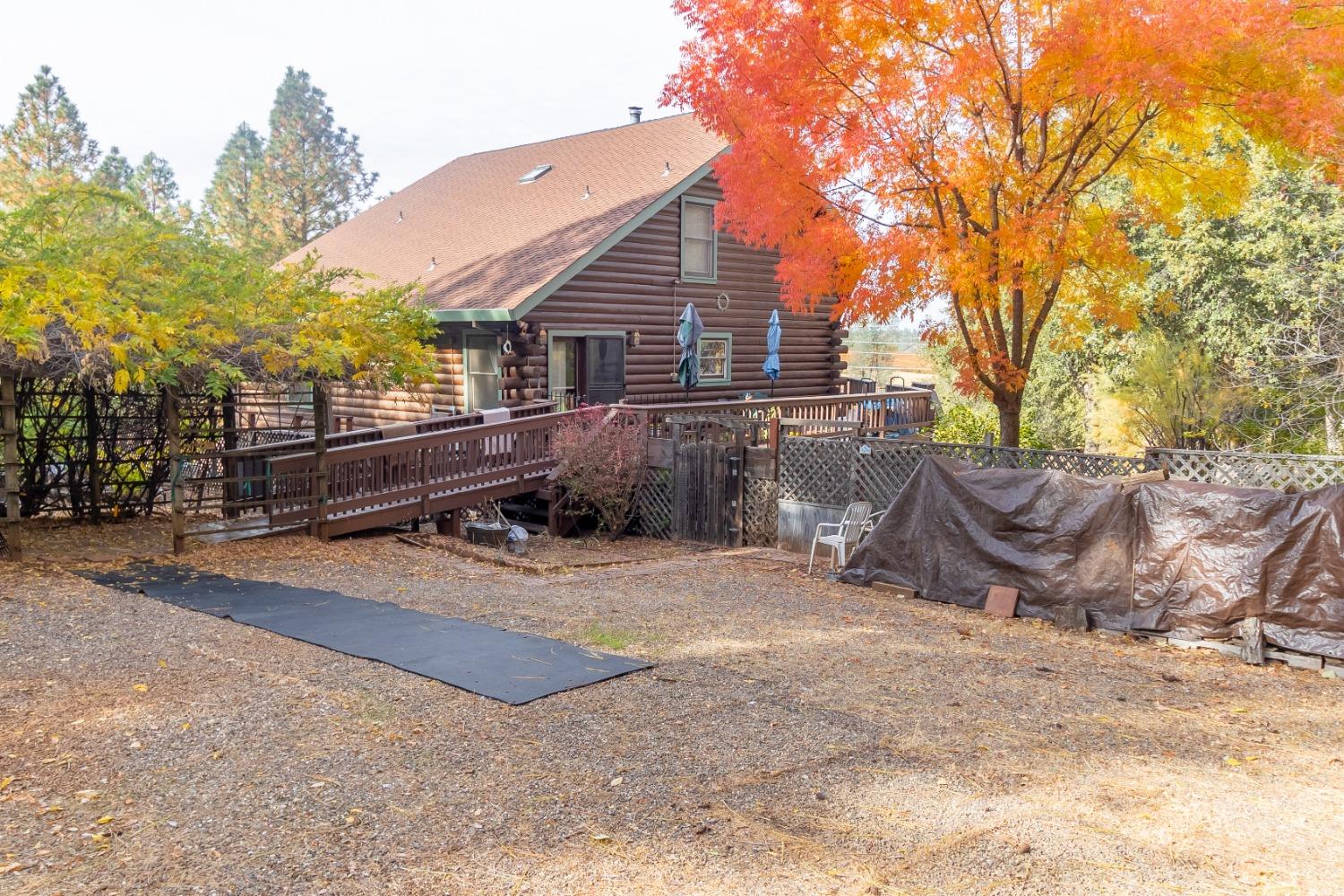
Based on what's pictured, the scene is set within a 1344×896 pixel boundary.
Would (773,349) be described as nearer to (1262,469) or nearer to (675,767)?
(1262,469)

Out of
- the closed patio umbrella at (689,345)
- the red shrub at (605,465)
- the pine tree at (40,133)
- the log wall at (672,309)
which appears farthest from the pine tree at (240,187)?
the red shrub at (605,465)

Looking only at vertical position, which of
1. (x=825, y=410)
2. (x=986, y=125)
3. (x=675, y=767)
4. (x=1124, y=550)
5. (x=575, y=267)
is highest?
(x=986, y=125)

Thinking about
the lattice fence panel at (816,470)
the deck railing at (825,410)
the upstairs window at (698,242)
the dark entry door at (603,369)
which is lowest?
the lattice fence panel at (816,470)

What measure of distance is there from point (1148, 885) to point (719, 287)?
17.1 meters

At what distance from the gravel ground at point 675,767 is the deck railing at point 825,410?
249 inches

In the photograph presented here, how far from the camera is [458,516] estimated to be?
46.4 feet

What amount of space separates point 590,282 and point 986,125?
7889 mm

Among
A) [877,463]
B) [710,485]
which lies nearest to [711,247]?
[710,485]

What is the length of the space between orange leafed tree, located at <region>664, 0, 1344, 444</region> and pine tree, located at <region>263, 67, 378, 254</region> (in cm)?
4509

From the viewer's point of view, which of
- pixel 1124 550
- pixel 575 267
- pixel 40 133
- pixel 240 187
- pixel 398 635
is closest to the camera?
pixel 398 635

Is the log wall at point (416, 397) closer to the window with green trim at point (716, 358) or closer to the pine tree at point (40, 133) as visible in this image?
the window with green trim at point (716, 358)

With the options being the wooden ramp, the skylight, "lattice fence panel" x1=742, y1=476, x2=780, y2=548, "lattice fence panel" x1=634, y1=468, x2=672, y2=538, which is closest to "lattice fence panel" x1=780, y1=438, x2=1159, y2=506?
"lattice fence panel" x1=742, y1=476, x2=780, y2=548

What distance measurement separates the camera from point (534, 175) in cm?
2205

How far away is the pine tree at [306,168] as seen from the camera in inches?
2179
